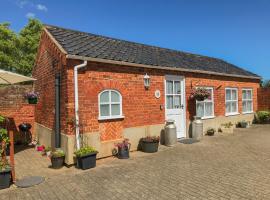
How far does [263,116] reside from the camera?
1628cm

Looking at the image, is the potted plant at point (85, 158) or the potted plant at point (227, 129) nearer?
the potted plant at point (85, 158)

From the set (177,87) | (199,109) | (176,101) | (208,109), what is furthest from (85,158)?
(208,109)

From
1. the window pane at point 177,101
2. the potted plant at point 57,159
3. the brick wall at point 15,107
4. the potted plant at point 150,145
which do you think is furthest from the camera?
the brick wall at point 15,107

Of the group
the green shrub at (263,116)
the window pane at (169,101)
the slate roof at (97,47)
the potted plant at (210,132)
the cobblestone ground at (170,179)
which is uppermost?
the slate roof at (97,47)

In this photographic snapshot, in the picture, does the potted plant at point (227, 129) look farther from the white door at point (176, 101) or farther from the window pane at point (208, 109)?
the white door at point (176, 101)

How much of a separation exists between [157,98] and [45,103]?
475 cm

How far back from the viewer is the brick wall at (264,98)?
55.5ft

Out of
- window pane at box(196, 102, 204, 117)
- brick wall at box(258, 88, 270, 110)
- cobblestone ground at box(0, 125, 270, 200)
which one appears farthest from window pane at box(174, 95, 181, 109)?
brick wall at box(258, 88, 270, 110)

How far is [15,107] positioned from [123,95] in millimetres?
5915

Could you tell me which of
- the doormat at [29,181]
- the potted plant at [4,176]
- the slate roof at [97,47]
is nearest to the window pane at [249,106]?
the slate roof at [97,47]

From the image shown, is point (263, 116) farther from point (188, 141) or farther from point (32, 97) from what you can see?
point (32, 97)

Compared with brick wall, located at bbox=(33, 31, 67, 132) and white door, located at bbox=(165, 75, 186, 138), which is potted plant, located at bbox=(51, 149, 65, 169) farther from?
white door, located at bbox=(165, 75, 186, 138)

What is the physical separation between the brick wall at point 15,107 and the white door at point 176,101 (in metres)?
6.69

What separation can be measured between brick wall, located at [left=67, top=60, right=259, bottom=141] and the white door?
32cm
